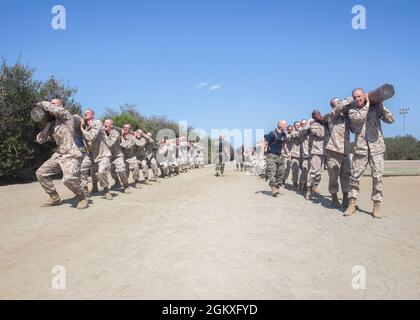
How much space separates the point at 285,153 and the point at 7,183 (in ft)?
35.2

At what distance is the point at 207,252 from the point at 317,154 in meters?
5.91

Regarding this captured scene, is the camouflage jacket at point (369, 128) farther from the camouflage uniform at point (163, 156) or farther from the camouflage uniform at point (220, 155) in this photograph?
the camouflage uniform at point (220, 155)

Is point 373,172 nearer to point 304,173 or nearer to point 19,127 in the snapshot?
point 304,173

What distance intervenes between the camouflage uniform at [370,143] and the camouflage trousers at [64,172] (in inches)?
230

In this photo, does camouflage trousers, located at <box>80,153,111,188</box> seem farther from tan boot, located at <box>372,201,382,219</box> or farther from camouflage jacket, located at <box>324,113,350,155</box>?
tan boot, located at <box>372,201,382,219</box>

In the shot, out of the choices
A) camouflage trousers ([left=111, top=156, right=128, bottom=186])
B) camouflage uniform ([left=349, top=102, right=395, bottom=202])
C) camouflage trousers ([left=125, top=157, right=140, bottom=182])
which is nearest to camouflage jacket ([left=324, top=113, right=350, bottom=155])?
camouflage uniform ([left=349, top=102, right=395, bottom=202])

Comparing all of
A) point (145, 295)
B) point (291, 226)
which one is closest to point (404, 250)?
point (291, 226)

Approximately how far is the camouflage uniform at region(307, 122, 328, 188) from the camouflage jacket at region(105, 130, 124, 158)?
5.65 metres

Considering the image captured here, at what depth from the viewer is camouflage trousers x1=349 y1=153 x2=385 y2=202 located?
7344mm

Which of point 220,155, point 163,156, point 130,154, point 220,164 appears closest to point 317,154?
point 130,154

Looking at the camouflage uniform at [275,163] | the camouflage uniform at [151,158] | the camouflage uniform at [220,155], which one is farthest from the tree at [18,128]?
the camouflage uniform at [275,163]

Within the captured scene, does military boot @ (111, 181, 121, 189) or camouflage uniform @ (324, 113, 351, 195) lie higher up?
camouflage uniform @ (324, 113, 351, 195)

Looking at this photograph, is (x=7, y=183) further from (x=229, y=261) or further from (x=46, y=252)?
(x=229, y=261)

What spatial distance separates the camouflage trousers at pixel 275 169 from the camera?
10.6 metres
